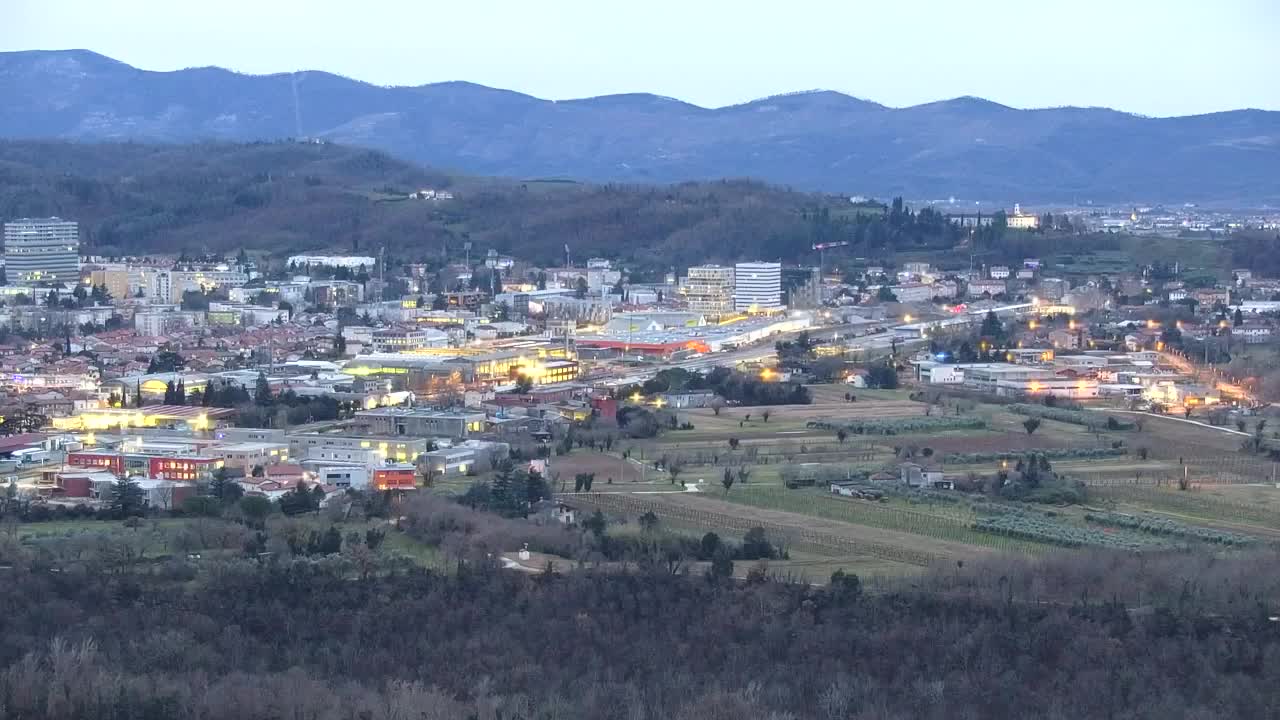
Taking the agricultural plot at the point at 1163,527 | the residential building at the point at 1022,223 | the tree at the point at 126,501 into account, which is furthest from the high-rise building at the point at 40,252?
the agricultural plot at the point at 1163,527

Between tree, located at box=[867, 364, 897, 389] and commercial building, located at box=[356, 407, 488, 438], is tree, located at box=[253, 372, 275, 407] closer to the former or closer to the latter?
commercial building, located at box=[356, 407, 488, 438]

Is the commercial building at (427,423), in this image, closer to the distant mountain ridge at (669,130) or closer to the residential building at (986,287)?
the residential building at (986,287)

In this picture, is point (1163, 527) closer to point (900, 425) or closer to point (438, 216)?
point (900, 425)

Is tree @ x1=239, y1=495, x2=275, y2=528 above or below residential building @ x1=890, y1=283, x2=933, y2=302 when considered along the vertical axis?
below

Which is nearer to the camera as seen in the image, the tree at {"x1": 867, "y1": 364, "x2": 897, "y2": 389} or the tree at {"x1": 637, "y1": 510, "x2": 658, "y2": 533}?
the tree at {"x1": 637, "y1": 510, "x2": 658, "y2": 533}

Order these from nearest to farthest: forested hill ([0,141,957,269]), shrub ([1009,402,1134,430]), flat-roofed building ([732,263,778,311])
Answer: shrub ([1009,402,1134,430]), flat-roofed building ([732,263,778,311]), forested hill ([0,141,957,269])

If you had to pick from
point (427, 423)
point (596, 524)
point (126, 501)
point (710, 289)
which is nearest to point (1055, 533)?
point (596, 524)

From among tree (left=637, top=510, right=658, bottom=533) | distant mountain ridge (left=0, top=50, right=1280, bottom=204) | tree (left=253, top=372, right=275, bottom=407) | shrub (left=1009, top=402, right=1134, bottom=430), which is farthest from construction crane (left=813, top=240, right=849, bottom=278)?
distant mountain ridge (left=0, top=50, right=1280, bottom=204)
